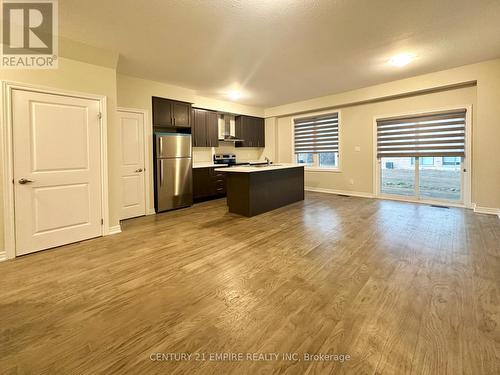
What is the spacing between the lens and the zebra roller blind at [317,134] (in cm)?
689

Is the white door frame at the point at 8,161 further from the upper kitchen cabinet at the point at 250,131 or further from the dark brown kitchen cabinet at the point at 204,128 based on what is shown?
the upper kitchen cabinet at the point at 250,131

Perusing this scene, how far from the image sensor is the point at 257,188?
4.65 metres

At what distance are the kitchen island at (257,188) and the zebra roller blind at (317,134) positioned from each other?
2.08 meters

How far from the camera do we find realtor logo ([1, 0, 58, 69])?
255 cm

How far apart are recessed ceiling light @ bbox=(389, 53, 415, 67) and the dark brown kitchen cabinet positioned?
168 inches

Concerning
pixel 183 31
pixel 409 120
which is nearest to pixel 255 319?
pixel 183 31

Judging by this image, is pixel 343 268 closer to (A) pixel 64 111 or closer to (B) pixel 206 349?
(B) pixel 206 349

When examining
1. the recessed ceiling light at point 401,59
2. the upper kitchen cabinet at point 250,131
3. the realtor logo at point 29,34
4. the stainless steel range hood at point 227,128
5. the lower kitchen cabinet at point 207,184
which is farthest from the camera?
the upper kitchen cabinet at point 250,131

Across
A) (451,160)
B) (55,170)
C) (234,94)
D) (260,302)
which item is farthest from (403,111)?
(55,170)

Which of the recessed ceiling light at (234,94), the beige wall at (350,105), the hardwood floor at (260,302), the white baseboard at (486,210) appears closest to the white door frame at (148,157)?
the beige wall at (350,105)

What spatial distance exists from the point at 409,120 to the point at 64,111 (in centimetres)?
668

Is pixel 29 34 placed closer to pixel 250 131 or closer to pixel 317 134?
pixel 250 131

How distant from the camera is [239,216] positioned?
15.2 feet

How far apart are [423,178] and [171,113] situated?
19.7 feet
